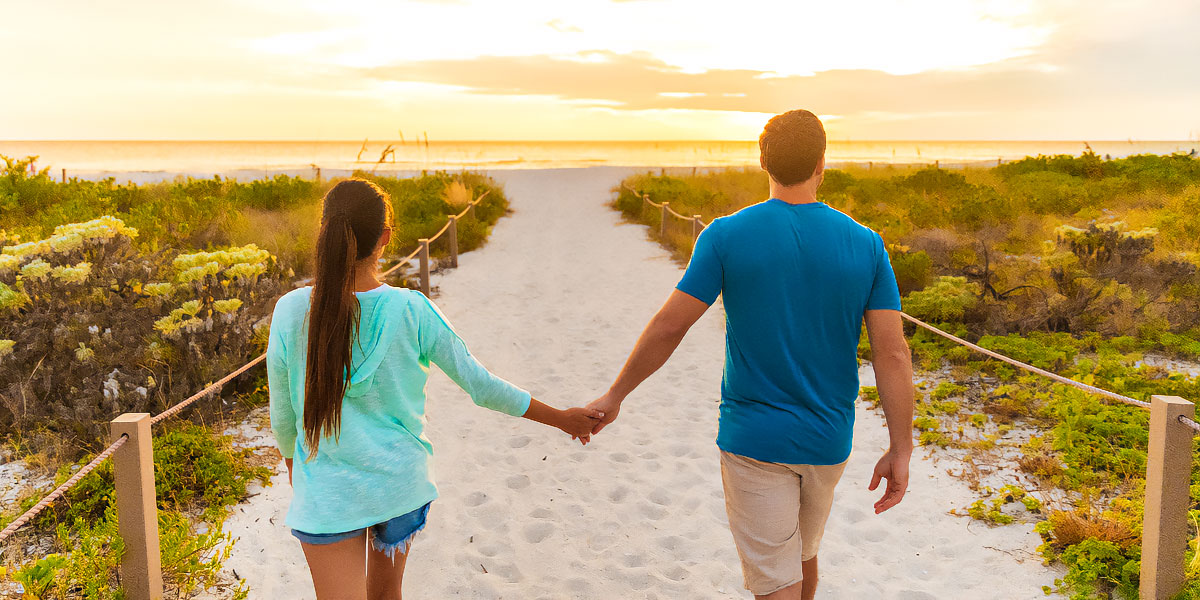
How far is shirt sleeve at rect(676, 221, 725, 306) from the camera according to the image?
7.09 ft

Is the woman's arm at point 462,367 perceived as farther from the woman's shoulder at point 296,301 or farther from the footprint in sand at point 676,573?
the footprint in sand at point 676,573

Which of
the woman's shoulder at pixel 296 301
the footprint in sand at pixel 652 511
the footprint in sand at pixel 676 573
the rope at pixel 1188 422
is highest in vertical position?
the woman's shoulder at pixel 296 301

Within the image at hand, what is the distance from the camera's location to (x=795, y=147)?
2.13 meters

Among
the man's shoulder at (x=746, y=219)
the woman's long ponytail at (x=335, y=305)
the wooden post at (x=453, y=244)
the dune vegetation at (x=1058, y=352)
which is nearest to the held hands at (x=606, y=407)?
the man's shoulder at (x=746, y=219)

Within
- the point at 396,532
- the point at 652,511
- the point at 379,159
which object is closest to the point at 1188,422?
the point at 652,511

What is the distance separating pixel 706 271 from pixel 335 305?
103 centimetres

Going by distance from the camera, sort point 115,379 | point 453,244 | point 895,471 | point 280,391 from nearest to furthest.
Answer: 1. point 280,391
2. point 895,471
3. point 115,379
4. point 453,244

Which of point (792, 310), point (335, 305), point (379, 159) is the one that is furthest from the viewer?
point (379, 159)

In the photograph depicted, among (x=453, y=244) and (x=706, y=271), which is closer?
(x=706, y=271)

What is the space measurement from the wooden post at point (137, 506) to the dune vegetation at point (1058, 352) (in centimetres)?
413

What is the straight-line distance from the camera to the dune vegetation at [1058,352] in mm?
4191

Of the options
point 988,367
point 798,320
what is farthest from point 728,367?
point 988,367

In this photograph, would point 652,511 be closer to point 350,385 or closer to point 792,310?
point 792,310

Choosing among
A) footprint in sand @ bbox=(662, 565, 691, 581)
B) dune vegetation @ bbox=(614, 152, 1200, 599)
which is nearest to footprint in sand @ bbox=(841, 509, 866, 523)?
dune vegetation @ bbox=(614, 152, 1200, 599)
